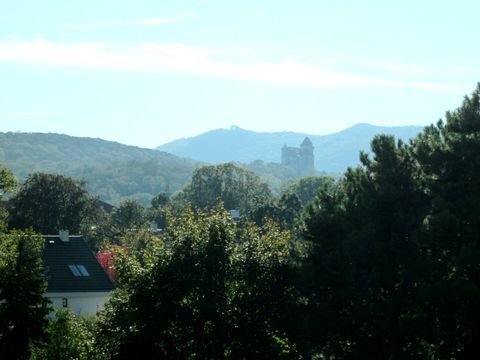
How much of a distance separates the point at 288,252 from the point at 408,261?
4069mm

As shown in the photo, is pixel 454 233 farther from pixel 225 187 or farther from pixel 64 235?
pixel 225 187

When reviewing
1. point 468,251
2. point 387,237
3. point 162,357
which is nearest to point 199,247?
point 162,357

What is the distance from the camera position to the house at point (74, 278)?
51812 mm

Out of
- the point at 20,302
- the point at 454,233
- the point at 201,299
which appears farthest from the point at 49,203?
the point at 454,233

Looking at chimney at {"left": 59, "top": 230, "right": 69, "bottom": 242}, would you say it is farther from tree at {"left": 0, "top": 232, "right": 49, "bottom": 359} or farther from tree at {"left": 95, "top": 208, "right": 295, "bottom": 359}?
tree at {"left": 95, "top": 208, "right": 295, "bottom": 359}

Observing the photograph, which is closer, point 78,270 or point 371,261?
point 371,261

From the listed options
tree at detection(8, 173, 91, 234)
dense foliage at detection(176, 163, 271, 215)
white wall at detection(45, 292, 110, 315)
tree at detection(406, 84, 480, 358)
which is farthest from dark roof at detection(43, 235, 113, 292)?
dense foliage at detection(176, 163, 271, 215)

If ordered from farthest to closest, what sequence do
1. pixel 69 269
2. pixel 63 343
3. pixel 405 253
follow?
pixel 69 269, pixel 63 343, pixel 405 253

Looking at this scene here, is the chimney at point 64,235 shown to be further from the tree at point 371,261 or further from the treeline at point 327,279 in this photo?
the tree at point 371,261

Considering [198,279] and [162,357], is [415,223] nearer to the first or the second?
[198,279]

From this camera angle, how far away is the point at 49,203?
75625 millimetres

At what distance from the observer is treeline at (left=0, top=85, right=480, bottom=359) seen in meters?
Result: 26.4

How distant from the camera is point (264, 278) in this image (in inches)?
1125

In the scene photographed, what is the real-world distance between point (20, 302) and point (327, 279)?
10.0m
